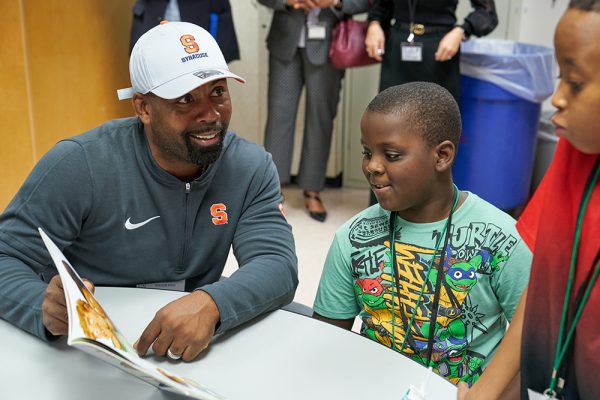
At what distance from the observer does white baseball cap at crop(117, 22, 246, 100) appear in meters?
1.55

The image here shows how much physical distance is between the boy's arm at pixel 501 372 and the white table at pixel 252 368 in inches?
1.6

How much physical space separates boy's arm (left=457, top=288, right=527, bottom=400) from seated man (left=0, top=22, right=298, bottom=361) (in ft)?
1.52

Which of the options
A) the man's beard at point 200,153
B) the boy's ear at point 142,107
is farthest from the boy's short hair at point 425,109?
the boy's ear at point 142,107

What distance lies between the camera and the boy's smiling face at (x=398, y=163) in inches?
56.2

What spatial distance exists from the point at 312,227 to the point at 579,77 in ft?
9.90

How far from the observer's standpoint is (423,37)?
323cm

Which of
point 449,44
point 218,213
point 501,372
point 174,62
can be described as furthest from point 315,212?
point 501,372

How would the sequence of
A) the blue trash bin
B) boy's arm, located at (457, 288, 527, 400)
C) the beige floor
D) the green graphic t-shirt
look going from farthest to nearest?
1. the blue trash bin
2. the beige floor
3. the green graphic t-shirt
4. boy's arm, located at (457, 288, 527, 400)

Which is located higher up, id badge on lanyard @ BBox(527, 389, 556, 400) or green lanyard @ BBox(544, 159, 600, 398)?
green lanyard @ BBox(544, 159, 600, 398)

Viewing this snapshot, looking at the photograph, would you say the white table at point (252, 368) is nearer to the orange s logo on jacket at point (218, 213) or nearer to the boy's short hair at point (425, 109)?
the orange s logo on jacket at point (218, 213)

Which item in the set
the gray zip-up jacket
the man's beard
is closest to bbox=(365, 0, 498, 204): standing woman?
the gray zip-up jacket

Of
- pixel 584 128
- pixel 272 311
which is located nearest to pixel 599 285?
pixel 584 128

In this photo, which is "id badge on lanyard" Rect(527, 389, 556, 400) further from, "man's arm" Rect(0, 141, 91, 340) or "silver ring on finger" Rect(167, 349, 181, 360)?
"man's arm" Rect(0, 141, 91, 340)

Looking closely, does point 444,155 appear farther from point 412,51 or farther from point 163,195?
point 412,51
